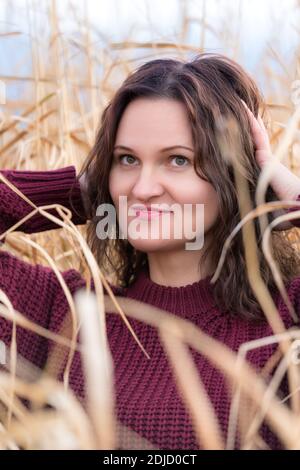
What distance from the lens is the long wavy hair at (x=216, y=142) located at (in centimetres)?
149

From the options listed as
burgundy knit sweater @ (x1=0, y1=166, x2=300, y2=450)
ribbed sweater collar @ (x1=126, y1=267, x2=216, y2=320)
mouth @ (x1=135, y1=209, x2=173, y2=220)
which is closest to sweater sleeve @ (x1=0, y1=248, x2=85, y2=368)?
burgundy knit sweater @ (x1=0, y1=166, x2=300, y2=450)

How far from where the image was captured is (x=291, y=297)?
58.7 inches

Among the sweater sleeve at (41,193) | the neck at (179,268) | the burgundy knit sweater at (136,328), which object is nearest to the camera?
the burgundy knit sweater at (136,328)

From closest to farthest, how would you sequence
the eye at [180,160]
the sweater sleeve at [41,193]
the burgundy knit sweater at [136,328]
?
1. the burgundy knit sweater at [136,328]
2. the eye at [180,160]
3. the sweater sleeve at [41,193]

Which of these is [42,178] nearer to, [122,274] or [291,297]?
[122,274]

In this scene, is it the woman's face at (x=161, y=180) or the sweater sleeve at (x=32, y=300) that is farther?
the sweater sleeve at (x=32, y=300)

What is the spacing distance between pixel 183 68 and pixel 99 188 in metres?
0.29

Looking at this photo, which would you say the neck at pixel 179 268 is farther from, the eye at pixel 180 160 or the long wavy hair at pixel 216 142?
the eye at pixel 180 160

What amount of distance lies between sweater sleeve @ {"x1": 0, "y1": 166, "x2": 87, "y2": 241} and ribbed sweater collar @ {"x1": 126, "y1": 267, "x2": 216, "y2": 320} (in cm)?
26

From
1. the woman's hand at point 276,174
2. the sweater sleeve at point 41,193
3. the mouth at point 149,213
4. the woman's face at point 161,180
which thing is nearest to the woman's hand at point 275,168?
the woman's hand at point 276,174

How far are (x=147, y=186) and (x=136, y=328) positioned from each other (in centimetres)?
29

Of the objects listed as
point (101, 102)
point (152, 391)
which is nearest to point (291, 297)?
point (152, 391)

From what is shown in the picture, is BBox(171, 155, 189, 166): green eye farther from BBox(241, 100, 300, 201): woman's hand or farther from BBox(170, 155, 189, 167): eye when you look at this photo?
BBox(241, 100, 300, 201): woman's hand
